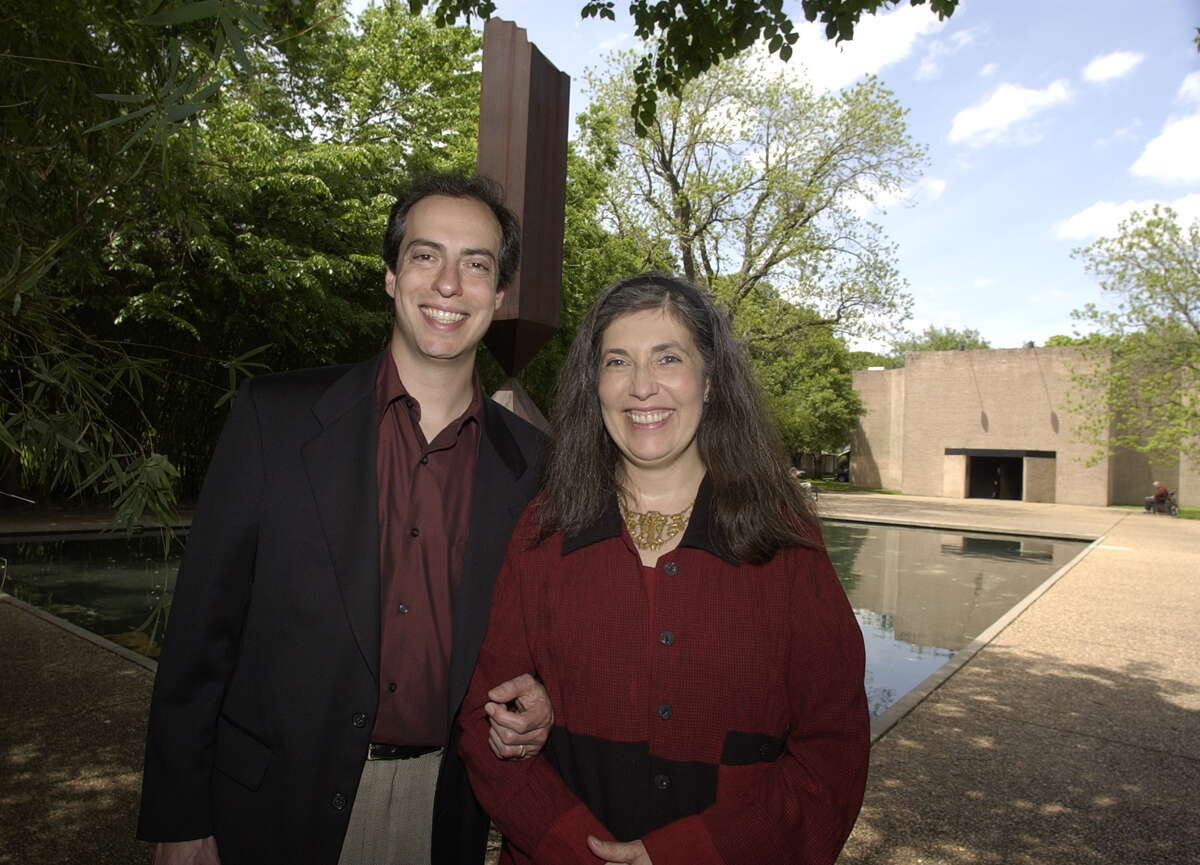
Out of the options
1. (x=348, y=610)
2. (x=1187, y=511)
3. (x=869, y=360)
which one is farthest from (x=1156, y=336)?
(x=869, y=360)

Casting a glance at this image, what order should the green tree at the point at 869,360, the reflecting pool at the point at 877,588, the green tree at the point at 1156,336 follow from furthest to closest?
the green tree at the point at 869,360 → the green tree at the point at 1156,336 → the reflecting pool at the point at 877,588

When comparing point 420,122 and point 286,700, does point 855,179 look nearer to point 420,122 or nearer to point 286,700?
point 420,122

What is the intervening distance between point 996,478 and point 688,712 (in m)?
39.1

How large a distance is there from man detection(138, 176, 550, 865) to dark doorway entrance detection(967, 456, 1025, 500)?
37.3 metres

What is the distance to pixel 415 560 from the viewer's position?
5.61 ft

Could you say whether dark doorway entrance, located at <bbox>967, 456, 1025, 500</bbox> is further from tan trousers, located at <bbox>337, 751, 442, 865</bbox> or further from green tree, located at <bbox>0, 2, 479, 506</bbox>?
tan trousers, located at <bbox>337, 751, 442, 865</bbox>

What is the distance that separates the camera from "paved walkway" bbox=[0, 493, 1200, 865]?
3139 mm

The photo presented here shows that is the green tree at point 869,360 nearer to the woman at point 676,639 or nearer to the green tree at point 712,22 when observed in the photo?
the green tree at point 712,22

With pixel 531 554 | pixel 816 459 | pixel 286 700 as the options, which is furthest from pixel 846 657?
pixel 816 459

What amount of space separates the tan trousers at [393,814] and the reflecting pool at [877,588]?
3.19m

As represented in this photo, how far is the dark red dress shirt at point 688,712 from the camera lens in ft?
4.68

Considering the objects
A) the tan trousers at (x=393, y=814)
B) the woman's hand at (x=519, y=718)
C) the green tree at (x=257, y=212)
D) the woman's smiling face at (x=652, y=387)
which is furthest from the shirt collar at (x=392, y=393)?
the green tree at (x=257, y=212)

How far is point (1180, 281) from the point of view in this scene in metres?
23.1

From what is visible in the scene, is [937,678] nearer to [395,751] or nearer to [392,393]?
[395,751]
